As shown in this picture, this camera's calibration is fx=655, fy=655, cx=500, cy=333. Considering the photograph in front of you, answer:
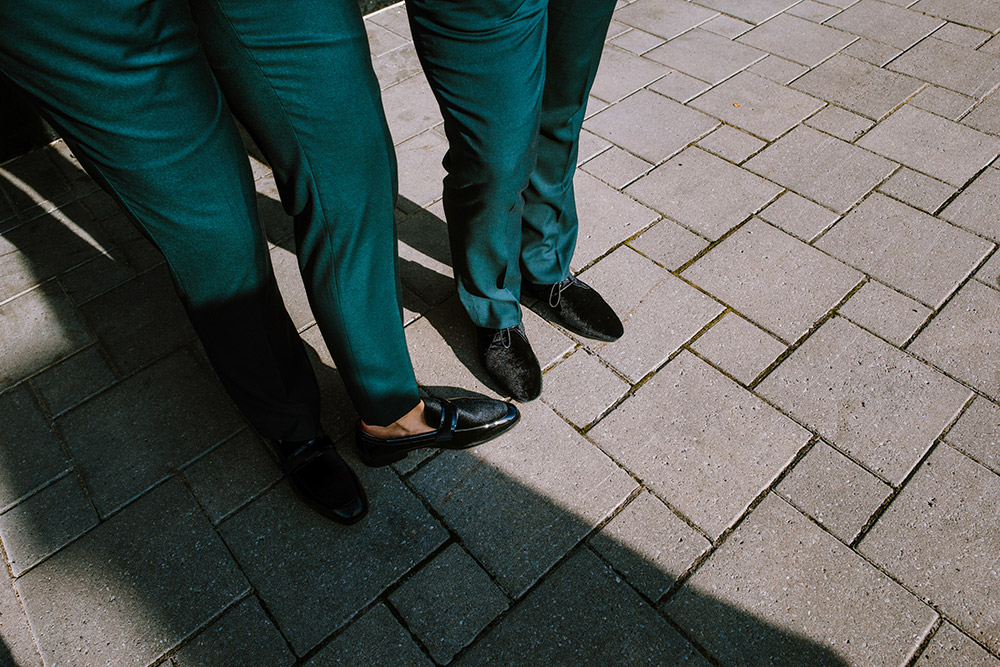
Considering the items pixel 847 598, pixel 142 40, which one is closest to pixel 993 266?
pixel 847 598

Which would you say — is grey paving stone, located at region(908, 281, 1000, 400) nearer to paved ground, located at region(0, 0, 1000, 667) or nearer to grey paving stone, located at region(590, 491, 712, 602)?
paved ground, located at region(0, 0, 1000, 667)

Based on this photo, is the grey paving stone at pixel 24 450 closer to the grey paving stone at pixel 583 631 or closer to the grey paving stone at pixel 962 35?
the grey paving stone at pixel 583 631

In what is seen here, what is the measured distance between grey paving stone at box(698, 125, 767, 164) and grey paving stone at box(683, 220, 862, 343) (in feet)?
1.69

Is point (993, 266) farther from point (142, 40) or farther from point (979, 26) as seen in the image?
point (142, 40)

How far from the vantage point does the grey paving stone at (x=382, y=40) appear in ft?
12.0

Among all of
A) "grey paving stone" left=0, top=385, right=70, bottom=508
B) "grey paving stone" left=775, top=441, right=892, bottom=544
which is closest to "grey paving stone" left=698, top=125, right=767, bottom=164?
"grey paving stone" left=775, top=441, right=892, bottom=544

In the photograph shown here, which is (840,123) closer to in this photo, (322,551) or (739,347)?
(739,347)

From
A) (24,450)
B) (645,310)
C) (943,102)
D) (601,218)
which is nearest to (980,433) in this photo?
(645,310)

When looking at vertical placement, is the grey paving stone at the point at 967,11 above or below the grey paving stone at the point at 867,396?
above

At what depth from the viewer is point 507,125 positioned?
4.97ft

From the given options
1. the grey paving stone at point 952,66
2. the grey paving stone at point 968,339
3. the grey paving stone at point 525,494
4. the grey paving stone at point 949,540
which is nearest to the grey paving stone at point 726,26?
the grey paving stone at point 952,66

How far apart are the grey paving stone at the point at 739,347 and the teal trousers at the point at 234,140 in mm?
1075

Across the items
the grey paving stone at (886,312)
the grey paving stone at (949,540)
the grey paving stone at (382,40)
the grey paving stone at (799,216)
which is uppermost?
the grey paving stone at (382,40)

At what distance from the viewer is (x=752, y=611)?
60.5 inches
